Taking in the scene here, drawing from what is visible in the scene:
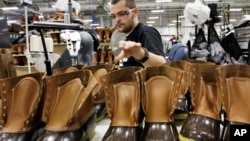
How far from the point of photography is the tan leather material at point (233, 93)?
744 mm

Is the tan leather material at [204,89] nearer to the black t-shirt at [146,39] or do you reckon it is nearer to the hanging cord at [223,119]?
the hanging cord at [223,119]

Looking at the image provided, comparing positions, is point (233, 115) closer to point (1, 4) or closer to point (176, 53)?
point (176, 53)

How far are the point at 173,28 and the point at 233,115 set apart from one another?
59.9 feet

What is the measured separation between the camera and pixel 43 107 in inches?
33.7

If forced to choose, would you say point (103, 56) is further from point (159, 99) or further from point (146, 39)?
point (159, 99)

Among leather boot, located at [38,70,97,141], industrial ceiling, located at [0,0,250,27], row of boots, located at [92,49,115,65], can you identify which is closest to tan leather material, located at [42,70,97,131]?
leather boot, located at [38,70,97,141]

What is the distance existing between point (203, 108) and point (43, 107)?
0.48 m

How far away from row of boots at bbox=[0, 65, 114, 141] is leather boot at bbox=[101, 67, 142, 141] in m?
0.09

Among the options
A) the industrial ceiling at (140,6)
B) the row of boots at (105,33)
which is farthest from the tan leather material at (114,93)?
the industrial ceiling at (140,6)

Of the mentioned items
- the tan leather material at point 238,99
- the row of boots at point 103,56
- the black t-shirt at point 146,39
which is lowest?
the row of boots at point 103,56

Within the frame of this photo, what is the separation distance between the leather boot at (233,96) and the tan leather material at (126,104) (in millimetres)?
238

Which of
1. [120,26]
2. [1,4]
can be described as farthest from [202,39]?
[1,4]

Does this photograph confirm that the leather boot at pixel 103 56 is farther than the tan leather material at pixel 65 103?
Yes

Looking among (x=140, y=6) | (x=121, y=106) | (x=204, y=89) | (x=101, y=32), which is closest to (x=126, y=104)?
(x=121, y=106)
